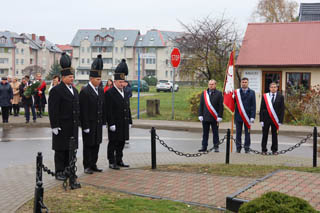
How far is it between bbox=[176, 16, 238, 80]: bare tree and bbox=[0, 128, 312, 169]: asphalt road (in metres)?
7.92

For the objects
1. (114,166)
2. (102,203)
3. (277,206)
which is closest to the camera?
(277,206)

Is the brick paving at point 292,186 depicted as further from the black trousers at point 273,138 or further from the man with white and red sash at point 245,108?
the man with white and red sash at point 245,108

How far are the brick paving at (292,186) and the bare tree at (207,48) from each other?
15.8 m

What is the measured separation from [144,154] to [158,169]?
1.95 m

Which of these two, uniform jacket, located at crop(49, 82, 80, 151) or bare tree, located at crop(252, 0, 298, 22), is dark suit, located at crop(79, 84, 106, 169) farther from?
bare tree, located at crop(252, 0, 298, 22)

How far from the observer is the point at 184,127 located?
17.2 meters

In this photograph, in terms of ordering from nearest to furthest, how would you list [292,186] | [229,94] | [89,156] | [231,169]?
[292,186] → [89,156] → [231,169] → [229,94]

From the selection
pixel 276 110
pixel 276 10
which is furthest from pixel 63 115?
pixel 276 10

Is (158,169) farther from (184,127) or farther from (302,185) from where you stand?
(184,127)

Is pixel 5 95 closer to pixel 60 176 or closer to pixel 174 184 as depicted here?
pixel 60 176

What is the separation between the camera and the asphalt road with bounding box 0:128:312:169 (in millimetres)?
10969

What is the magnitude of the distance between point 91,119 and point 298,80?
16184 millimetres

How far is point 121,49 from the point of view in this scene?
99.8 m

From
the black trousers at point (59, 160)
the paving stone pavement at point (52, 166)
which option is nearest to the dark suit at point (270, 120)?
the paving stone pavement at point (52, 166)
